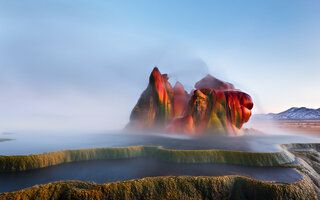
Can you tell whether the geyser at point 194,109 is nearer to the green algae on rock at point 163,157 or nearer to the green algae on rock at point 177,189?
the green algae on rock at point 163,157

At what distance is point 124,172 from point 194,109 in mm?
26285

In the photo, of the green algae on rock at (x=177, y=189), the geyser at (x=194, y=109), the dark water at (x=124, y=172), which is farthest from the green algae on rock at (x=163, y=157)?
the geyser at (x=194, y=109)

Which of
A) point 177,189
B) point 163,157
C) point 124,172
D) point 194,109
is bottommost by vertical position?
point 177,189

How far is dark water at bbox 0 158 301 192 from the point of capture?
14.1 metres

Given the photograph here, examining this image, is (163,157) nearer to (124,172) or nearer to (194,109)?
(124,172)

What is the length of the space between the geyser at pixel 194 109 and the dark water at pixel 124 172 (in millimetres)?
20759

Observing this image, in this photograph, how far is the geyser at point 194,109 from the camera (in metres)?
38.7

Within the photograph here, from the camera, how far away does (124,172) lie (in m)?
15.8

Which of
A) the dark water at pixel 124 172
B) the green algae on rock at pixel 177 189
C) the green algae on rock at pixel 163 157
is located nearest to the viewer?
the green algae on rock at pixel 177 189

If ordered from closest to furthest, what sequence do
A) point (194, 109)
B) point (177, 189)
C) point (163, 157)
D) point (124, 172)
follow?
1. point (177, 189)
2. point (124, 172)
3. point (163, 157)
4. point (194, 109)

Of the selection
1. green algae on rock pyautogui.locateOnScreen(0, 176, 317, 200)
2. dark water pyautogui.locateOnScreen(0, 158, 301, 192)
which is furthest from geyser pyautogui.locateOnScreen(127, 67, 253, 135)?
green algae on rock pyautogui.locateOnScreen(0, 176, 317, 200)

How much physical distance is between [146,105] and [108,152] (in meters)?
26.6

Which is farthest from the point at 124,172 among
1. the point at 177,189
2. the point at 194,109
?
the point at 194,109

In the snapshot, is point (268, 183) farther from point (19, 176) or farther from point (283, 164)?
point (19, 176)
